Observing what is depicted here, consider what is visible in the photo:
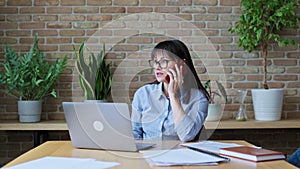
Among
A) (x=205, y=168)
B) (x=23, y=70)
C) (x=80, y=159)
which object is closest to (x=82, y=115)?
(x=80, y=159)

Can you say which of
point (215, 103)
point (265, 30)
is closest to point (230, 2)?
point (265, 30)

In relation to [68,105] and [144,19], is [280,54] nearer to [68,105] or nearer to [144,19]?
[144,19]

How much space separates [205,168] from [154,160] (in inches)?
8.5

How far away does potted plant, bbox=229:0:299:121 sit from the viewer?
12.0 ft

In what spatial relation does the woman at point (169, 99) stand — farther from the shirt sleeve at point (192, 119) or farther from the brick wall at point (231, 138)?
the brick wall at point (231, 138)

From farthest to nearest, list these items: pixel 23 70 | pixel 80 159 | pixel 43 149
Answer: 1. pixel 23 70
2. pixel 43 149
3. pixel 80 159

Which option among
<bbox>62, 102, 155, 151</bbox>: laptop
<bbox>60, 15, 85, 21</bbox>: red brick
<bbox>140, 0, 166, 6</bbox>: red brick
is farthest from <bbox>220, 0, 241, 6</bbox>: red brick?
<bbox>62, 102, 155, 151</bbox>: laptop

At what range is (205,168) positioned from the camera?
1.65m

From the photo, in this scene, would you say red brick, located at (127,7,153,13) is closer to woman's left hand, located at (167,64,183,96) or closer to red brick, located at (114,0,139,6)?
red brick, located at (114,0,139,6)

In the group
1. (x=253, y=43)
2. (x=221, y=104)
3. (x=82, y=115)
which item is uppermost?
(x=253, y=43)

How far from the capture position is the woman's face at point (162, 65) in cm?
259

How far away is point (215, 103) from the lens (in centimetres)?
376

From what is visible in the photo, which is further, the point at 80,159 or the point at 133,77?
the point at 133,77

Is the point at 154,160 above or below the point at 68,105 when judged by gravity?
below
